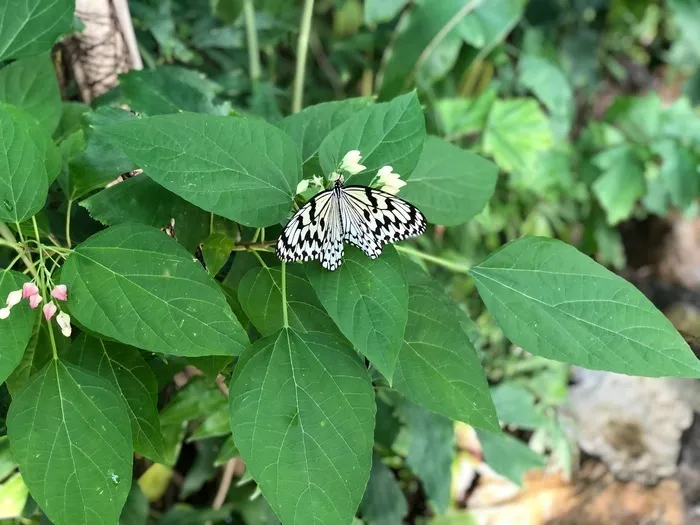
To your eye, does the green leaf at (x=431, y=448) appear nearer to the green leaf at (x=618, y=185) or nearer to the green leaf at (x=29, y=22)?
the green leaf at (x=29, y=22)

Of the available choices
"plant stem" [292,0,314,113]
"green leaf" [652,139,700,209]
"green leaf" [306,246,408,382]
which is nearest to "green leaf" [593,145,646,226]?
"green leaf" [652,139,700,209]

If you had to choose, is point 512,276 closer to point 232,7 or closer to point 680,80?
point 232,7

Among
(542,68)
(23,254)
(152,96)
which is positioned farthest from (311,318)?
(542,68)

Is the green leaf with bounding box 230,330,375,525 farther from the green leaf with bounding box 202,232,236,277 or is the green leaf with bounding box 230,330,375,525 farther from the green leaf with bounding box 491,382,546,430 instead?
the green leaf with bounding box 491,382,546,430

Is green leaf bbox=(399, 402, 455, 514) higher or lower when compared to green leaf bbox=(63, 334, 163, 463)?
lower

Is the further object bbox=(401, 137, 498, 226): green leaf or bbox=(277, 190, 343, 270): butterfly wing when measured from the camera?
bbox=(401, 137, 498, 226): green leaf

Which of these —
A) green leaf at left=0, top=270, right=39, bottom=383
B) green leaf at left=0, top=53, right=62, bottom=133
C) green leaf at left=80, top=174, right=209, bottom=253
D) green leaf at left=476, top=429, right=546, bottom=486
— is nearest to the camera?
green leaf at left=0, top=270, right=39, bottom=383
